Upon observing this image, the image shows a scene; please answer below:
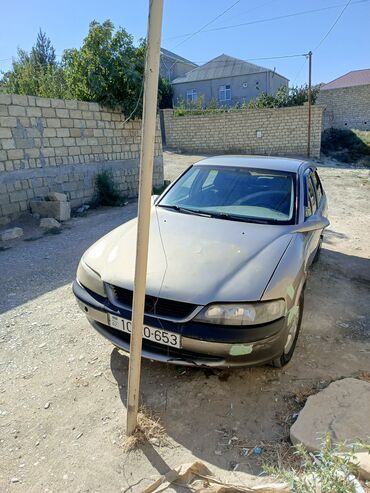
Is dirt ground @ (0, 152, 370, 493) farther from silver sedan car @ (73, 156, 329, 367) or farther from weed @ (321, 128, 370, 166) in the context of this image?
weed @ (321, 128, 370, 166)

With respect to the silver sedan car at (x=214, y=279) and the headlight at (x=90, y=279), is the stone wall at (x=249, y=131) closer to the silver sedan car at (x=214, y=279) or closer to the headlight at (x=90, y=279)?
the silver sedan car at (x=214, y=279)

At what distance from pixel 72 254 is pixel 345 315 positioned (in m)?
3.88

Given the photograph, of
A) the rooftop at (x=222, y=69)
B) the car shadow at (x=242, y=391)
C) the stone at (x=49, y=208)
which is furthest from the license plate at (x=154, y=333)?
the rooftop at (x=222, y=69)

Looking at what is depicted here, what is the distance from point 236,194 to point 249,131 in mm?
16795

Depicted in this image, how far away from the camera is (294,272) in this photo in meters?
2.37

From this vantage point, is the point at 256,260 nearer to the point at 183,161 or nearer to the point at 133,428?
the point at 133,428

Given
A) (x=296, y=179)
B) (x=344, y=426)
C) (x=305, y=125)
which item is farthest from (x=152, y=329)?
(x=305, y=125)

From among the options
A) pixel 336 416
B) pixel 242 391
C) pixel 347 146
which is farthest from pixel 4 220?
pixel 347 146

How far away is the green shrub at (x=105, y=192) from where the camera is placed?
344 inches

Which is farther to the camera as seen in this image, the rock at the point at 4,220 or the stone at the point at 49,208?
the stone at the point at 49,208

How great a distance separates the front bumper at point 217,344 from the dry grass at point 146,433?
1.21 ft

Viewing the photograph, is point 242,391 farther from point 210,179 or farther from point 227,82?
point 227,82

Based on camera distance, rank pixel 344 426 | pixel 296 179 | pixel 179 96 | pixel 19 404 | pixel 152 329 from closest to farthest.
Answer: pixel 344 426
pixel 152 329
pixel 19 404
pixel 296 179
pixel 179 96

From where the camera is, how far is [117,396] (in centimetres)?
235
